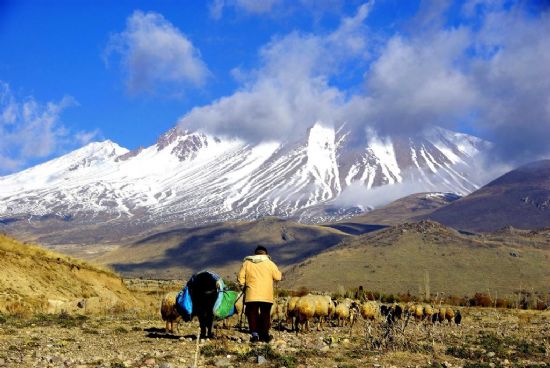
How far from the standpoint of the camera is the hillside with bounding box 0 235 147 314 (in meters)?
23.6

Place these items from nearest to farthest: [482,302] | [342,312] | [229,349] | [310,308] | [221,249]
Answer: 1. [229,349]
2. [310,308]
3. [342,312]
4. [482,302]
5. [221,249]

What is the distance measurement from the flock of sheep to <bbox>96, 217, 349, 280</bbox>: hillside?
117 meters

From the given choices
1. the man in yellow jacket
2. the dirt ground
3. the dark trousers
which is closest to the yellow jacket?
the man in yellow jacket

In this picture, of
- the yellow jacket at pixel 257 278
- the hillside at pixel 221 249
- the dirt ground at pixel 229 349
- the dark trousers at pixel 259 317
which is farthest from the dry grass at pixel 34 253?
the hillside at pixel 221 249

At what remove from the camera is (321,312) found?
20469mm

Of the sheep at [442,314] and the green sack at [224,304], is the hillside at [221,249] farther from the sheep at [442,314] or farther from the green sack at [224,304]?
the green sack at [224,304]

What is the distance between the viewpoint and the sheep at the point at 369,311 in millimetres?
24797

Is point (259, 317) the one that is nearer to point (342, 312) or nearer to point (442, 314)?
point (342, 312)

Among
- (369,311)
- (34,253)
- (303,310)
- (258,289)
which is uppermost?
(34,253)

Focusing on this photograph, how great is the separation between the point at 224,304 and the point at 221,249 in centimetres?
16356

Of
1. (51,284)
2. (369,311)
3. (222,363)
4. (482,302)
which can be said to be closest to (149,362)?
(222,363)

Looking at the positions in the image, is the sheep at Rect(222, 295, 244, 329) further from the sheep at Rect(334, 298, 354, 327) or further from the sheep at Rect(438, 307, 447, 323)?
the sheep at Rect(438, 307, 447, 323)

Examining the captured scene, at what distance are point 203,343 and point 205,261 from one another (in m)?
153

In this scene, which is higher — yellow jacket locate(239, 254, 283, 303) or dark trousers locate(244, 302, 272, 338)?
yellow jacket locate(239, 254, 283, 303)
